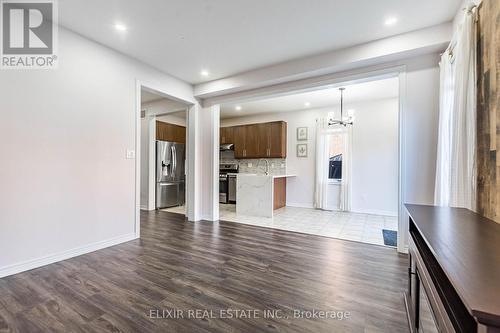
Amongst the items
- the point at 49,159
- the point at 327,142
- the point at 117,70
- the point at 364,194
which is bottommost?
the point at 364,194

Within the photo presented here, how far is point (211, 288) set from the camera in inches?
81.9

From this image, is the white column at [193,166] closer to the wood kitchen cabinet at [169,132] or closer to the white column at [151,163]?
the white column at [151,163]

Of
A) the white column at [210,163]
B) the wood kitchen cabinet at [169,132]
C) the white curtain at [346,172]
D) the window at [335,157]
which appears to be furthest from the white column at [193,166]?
the white curtain at [346,172]

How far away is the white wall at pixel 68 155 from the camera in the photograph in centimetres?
233

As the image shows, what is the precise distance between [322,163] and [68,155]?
204 inches

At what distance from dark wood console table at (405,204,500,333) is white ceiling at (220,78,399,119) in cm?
362

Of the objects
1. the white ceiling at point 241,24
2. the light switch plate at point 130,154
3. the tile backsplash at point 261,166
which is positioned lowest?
the tile backsplash at point 261,166

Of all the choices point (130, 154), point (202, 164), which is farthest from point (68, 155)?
point (202, 164)

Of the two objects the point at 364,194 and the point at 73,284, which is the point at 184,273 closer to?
the point at 73,284

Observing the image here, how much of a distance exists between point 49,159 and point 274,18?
298 centimetres

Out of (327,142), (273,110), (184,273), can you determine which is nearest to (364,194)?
(327,142)

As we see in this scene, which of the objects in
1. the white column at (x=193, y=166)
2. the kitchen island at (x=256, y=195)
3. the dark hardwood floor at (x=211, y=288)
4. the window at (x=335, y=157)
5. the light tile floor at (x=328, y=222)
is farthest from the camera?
the window at (x=335, y=157)

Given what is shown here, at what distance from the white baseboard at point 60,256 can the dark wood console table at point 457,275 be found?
3414 mm

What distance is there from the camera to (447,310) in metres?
0.85
